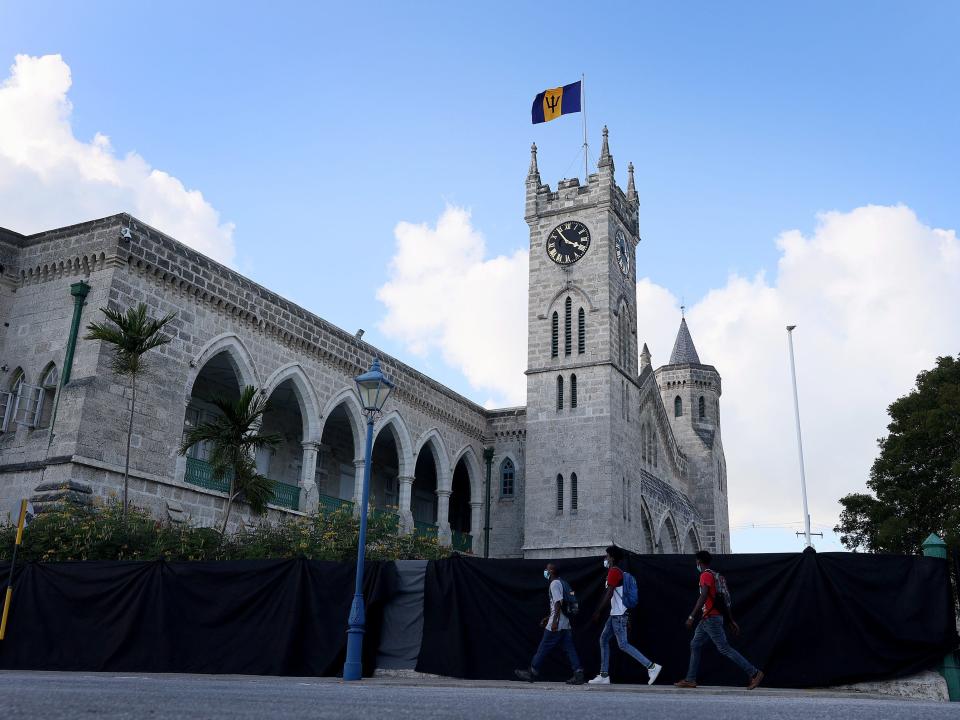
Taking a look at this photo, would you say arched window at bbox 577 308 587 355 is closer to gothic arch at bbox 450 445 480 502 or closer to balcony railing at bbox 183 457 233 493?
gothic arch at bbox 450 445 480 502

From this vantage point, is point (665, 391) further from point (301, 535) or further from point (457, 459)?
point (301, 535)

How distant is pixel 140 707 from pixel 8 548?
11.6 meters

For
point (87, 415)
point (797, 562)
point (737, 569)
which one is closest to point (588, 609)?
point (737, 569)

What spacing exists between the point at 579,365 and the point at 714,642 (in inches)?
836

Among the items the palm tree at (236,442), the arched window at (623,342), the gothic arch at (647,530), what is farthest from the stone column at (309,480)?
the gothic arch at (647,530)

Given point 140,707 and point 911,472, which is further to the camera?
point 911,472

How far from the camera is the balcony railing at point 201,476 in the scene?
19.9 m

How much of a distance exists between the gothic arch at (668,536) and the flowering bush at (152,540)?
21990mm

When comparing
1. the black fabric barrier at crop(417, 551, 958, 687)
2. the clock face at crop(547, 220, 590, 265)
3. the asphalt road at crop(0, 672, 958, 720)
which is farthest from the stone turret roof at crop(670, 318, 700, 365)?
the asphalt road at crop(0, 672, 958, 720)

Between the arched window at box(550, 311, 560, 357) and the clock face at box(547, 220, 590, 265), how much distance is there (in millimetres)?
2054

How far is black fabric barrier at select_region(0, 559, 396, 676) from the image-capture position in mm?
11492

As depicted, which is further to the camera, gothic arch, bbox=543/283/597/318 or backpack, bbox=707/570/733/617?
gothic arch, bbox=543/283/597/318

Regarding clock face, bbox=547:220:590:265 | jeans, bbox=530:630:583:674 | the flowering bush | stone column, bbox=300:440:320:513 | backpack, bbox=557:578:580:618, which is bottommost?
jeans, bbox=530:630:583:674

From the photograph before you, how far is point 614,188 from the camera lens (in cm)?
3225
